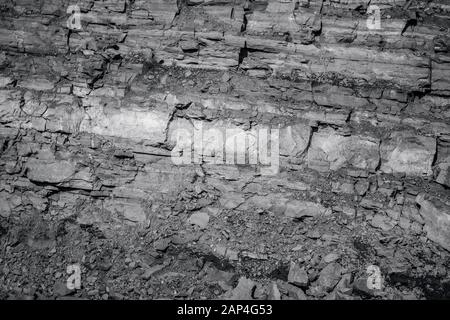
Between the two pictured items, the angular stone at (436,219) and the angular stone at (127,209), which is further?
the angular stone at (127,209)

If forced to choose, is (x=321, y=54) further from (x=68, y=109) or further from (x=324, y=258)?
(x=68, y=109)

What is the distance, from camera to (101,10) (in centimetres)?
882

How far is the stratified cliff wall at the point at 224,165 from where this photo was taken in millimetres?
6844

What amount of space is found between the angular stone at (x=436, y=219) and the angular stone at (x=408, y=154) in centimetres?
71

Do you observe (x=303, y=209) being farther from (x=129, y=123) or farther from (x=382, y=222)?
(x=129, y=123)

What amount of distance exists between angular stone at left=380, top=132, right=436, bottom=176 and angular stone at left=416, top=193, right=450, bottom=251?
0.71 m

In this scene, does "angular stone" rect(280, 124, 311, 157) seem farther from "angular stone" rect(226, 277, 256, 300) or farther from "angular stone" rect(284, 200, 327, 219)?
"angular stone" rect(226, 277, 256, 300)

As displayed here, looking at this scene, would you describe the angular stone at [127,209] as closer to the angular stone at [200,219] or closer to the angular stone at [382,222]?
the angular stone at [200,219]

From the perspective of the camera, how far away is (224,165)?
7.77 metres

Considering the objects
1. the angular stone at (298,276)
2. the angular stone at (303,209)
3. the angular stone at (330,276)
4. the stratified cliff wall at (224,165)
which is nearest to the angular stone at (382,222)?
the stratified cliff wall at (224,165)

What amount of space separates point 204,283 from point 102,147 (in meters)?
4.21

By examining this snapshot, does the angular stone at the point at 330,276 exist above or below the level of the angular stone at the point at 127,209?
below
